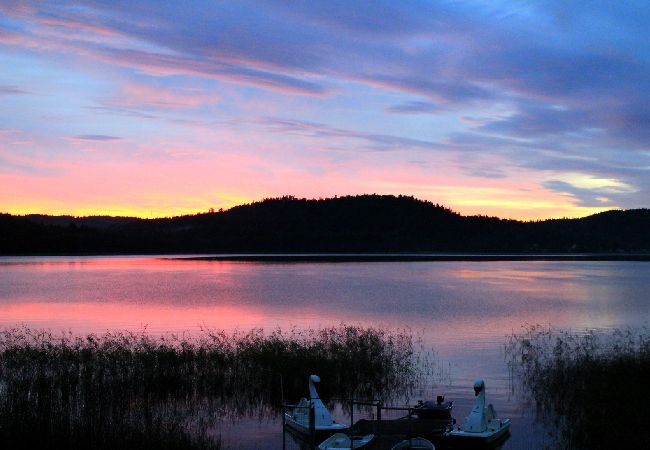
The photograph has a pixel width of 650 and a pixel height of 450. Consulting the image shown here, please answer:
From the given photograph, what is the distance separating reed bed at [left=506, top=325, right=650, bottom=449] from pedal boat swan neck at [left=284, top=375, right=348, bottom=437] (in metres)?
5.13

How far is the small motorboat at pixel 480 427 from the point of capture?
15969mm

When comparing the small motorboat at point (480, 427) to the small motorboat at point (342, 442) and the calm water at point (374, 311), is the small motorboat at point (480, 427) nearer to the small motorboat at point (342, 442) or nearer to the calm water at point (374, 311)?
the calm water at point (374, 311)

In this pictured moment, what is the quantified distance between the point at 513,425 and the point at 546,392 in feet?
10.8

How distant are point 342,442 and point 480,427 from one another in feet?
11.4

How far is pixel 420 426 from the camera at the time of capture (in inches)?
674

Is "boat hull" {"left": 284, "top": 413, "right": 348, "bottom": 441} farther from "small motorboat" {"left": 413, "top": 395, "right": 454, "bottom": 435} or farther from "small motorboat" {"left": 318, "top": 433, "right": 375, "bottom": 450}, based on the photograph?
"small motorboat" {"left": 413, "top": 395, "right": 454, "bottom": 435}

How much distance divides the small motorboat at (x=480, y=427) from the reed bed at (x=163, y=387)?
516cm

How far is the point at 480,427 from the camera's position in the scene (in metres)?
16.2

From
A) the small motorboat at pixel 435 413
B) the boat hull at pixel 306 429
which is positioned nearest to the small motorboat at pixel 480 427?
the small motorboat at pixel 435 413

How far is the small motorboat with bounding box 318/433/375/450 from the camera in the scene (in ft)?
48.1

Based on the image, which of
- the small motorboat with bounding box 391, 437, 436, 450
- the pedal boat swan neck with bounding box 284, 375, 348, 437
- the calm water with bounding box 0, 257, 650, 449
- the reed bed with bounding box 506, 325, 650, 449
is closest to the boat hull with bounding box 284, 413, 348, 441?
the pedal boat swan neck with bounding box 284, 375, 348, 437

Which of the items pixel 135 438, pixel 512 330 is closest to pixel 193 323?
pixel 512 330

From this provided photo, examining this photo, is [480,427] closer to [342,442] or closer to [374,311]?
[342,442]

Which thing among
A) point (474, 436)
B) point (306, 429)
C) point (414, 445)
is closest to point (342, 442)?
point (414, 445)
